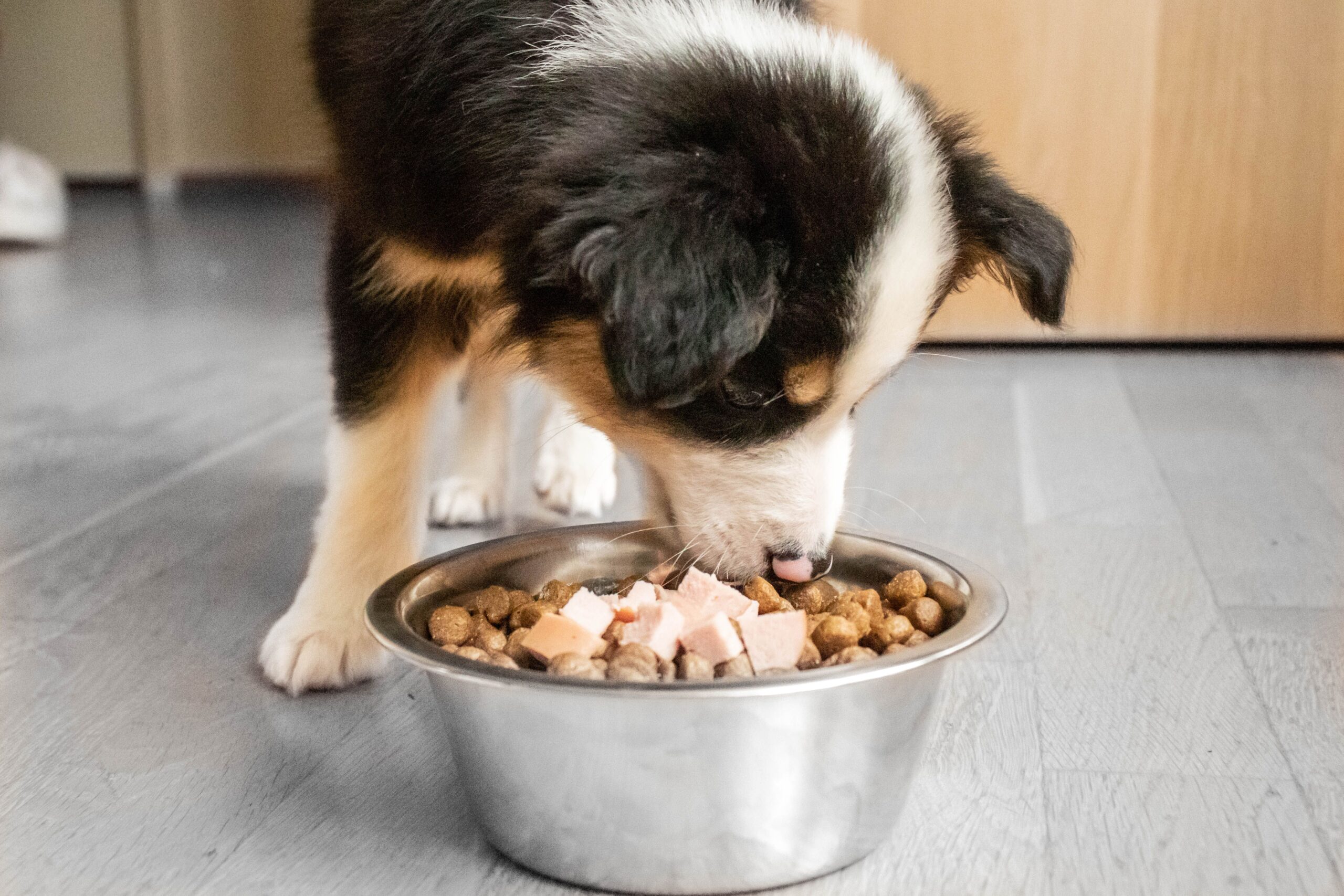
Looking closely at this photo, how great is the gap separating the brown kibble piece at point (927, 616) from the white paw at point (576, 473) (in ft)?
3.44

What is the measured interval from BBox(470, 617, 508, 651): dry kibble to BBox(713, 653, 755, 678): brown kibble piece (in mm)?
226

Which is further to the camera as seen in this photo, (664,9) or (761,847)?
(664,9)

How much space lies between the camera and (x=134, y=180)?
25.6ft

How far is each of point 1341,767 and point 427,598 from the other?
95cm

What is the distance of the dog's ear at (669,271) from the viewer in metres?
1.12

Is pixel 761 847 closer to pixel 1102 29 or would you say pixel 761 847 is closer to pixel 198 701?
pixel 198 701

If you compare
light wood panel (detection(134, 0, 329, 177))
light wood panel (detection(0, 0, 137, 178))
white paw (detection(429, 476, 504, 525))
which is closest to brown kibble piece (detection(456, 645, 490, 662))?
white paw (detection(429, 476, 504, 525))

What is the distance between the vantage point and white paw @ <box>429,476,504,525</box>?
7.55 feet

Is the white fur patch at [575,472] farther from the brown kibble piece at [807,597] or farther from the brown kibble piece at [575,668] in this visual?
the brown kibble piece at [575,668]

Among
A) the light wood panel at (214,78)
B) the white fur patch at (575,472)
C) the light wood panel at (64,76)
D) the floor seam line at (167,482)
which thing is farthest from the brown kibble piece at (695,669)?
the light wood panel at (64,76)

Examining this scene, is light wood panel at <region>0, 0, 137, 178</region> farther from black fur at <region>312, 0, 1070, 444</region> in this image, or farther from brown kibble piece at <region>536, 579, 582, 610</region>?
brown kibble piece at <region>536, 579, 582, 610</region>

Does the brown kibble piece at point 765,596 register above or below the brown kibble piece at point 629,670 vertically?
below

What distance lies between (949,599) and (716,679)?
1.14 feet

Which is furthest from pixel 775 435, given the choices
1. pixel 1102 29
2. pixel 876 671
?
pixel 1102 29
